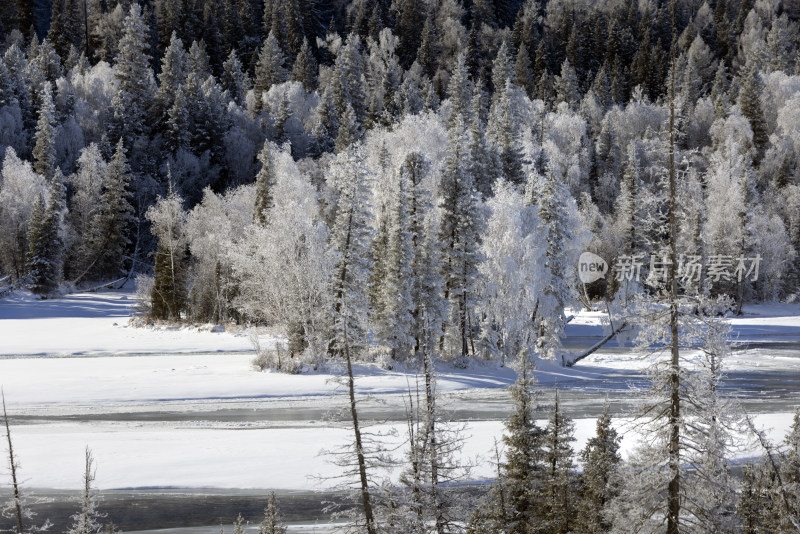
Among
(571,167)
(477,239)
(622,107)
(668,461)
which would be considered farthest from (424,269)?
(622,107)

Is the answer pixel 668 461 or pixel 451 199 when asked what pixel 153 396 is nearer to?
pixel 451 199

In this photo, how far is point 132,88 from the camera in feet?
251

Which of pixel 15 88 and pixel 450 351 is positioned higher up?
pixel 15 88

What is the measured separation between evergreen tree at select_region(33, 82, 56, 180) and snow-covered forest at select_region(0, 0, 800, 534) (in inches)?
11.9

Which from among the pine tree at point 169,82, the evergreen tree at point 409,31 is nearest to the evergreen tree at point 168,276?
the pine tree at point 169,82

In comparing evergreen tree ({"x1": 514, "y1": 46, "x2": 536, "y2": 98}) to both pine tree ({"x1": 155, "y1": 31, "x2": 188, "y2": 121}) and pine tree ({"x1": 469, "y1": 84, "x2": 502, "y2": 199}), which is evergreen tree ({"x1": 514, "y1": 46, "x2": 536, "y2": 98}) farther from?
pine tree ({"x1": 469, "y1": 84, "x2": 502, "y2": 199})

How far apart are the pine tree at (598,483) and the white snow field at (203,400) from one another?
9.94ft

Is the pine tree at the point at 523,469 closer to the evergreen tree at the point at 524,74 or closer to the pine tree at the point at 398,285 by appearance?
the pine tree at the point at 398,285

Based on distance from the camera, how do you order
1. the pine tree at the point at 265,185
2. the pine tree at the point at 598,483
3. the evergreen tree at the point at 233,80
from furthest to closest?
1. the evergreen tree at the point at 233,80
2. the pine tree at the point at 265,185
3. the pine tree at the point at 598,483

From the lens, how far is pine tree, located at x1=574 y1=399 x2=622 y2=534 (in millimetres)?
14500

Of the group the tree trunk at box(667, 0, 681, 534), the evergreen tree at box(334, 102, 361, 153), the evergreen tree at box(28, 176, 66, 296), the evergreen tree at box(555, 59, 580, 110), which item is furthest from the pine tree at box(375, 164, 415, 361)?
the evergreen tree at box(555, 59, 580, 110)

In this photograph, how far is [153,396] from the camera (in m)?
31.8

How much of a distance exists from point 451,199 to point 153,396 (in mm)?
18460

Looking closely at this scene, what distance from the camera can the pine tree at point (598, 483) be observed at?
14.5 m
